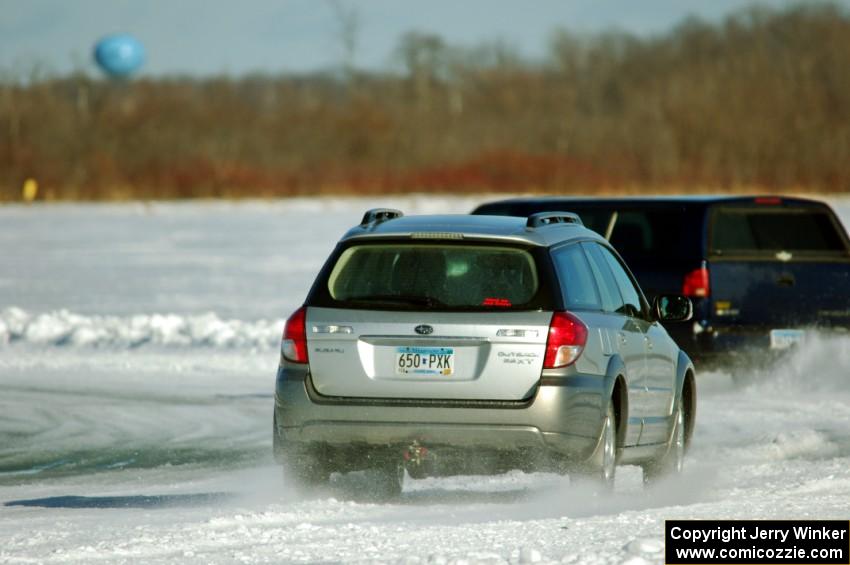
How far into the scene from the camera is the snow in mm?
7555

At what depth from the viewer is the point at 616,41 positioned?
126 m

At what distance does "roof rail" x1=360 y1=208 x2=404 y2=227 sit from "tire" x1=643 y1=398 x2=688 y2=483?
7.46 ft

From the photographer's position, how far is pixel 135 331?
70.5 feet

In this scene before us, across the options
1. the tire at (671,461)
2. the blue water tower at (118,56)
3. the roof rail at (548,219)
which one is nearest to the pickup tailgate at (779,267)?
the tire at (671,461)

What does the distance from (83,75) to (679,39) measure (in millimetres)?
44269

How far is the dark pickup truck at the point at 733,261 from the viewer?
16.0m

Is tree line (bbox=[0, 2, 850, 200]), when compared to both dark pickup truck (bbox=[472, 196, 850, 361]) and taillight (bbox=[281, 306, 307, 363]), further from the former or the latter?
taillight (bbox=[281, 306, 307, 363])

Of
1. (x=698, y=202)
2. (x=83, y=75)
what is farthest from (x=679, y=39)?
(x=698, y=202)

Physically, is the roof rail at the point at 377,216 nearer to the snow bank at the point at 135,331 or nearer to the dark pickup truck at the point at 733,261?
the dark pickup truck at the point at 733,261

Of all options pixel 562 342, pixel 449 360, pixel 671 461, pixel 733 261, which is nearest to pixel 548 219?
pixel 562 342

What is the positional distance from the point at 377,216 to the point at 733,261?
7.28 metres

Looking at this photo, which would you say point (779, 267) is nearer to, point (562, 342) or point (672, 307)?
point (672, 307)

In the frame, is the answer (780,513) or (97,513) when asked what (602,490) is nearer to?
(780,513)

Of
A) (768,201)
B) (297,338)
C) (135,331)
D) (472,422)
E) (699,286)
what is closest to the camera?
(472,422)
